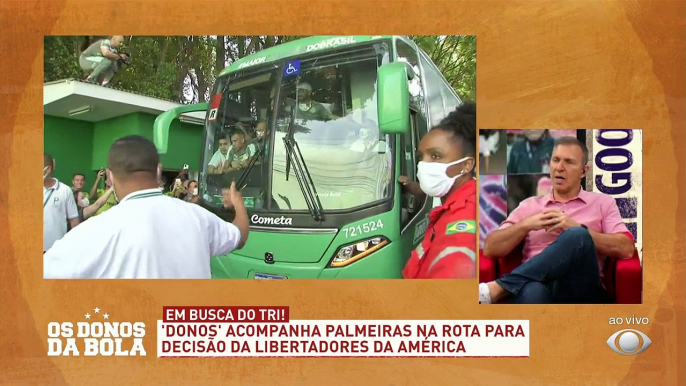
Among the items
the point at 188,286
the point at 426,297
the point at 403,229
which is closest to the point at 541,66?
the point at 403,229

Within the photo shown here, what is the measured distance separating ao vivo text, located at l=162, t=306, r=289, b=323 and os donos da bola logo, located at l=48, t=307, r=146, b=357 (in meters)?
0.26

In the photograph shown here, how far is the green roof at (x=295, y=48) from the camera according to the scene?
10.8 feet

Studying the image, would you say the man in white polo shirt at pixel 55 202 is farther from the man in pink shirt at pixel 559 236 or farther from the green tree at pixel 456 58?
the man in pink shirt at pixel 559 236

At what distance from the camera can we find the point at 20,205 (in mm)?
3295

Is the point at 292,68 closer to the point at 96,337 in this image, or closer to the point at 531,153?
the point at 531,153

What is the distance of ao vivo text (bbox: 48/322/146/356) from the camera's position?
10.8 feet

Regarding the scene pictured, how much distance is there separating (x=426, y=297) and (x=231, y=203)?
137 centimetres

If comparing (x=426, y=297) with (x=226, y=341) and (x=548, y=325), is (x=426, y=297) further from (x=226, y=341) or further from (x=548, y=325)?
(x=226, y=341)

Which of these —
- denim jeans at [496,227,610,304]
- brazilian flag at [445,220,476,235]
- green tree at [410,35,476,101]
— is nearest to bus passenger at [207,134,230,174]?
green tree at [410,35,476,101]

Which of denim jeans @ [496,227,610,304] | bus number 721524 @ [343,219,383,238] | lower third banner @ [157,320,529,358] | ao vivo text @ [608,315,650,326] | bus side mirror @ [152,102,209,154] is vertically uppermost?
bus side mirror @ [152,102,209,154]

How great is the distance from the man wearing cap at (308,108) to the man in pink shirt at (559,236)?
50.7 inches

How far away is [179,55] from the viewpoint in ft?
10.8

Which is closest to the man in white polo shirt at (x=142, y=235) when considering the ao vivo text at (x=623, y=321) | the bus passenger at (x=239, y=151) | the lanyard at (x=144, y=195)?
the lanyard at (x=144, y=195)

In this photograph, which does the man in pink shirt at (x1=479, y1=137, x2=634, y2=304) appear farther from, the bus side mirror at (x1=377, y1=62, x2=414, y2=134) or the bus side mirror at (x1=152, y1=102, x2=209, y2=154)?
the bus side mirror at (x1=152, y1=102, x2=209, y2=154)
